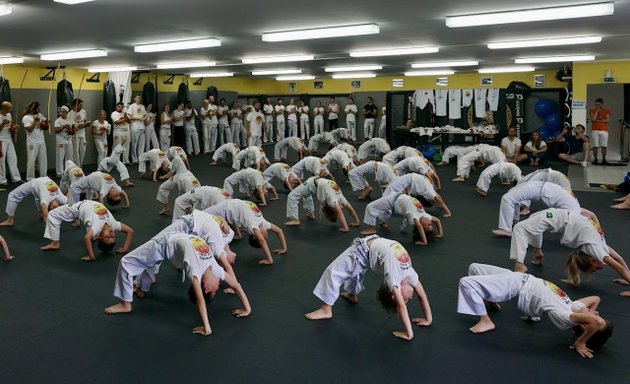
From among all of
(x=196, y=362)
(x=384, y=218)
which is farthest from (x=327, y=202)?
(x=196, y=362)

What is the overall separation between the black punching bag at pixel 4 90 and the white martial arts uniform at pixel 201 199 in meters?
7.19

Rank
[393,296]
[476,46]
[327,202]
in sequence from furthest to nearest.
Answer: [476,46] → [327,202] → [393,296]

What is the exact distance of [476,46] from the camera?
1062 cm

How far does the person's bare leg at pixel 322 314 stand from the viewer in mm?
4215

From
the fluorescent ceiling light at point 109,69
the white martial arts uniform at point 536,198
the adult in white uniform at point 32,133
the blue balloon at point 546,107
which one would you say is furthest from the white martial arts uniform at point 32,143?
the blue balloon at point 546,107

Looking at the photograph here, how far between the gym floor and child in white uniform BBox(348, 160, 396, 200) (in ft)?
9.57

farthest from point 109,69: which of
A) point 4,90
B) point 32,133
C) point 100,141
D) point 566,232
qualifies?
point 566,232

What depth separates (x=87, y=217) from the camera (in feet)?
18.4

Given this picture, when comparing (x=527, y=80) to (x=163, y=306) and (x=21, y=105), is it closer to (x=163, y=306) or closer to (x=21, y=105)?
(x=21, y=105)

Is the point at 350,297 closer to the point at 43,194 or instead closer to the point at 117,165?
the point at 43,194

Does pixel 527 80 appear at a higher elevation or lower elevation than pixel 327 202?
higher

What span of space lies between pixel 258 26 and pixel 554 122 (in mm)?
10237

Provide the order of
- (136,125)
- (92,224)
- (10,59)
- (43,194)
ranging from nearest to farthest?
(92,224) < (43,194) < (10,59) < (136,125)

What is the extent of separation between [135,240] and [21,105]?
8122 mm
